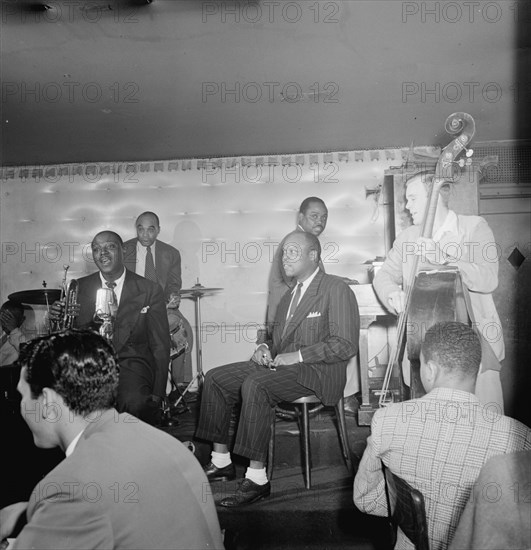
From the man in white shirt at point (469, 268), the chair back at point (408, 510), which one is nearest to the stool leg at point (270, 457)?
the man in white shirt at point (469, 268)

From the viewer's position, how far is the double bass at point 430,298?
3457mm

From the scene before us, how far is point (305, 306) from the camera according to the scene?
11.1ft

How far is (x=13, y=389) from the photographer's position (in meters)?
3.29

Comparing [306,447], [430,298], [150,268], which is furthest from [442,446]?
[150,268]

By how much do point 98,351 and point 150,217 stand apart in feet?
11.3

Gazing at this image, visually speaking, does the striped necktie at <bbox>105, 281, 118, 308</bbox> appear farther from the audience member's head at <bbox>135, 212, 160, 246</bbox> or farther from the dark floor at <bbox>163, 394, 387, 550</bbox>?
the dark floor at <bbox>163, 394, 387, 550</bbox>

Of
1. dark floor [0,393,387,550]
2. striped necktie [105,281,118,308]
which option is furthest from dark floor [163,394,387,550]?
striped necktie [105,281,118,308]

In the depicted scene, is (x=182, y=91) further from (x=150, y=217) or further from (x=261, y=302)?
(x=261, y=302)

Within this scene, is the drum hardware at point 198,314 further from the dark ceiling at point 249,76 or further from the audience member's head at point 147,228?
the dark ceiling at point 249,76

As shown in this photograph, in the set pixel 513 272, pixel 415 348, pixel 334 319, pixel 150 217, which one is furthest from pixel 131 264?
pixel 513 272

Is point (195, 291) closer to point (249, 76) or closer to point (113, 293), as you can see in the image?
point (113, 293)

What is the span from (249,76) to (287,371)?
1889 millimetres

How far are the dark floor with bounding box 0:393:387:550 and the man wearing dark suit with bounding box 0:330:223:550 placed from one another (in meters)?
1.06

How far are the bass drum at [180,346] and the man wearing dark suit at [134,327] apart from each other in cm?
58
